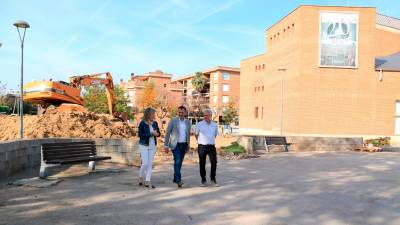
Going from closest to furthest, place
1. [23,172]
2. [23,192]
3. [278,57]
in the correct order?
1. [23,192]
2. [23,172]
3. [278,57]

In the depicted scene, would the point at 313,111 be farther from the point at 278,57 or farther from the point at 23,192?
the point at 23,192

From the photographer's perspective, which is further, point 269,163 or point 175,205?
point 269,163

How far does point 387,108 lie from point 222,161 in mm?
31572

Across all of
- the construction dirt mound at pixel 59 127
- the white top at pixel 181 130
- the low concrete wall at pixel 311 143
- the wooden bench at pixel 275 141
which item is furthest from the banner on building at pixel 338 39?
the white top at pixel 181 130

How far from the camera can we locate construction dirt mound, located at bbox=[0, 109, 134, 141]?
15.1 m

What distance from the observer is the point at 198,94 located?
8669 centimetres

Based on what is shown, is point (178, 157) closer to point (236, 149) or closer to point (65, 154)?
point (65, 154)

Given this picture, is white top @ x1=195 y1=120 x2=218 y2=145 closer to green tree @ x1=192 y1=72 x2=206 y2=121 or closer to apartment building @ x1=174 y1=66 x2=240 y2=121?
apartment building @ x1=174 y1=66 x2=240 y2=121

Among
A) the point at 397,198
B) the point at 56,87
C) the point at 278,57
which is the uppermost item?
the point at 278,57

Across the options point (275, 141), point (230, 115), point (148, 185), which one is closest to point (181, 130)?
point (148, 185)

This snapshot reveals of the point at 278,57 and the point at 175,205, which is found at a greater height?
the point at 278,57

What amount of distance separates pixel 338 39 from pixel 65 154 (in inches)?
1416

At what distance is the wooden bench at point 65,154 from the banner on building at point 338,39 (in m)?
34.5

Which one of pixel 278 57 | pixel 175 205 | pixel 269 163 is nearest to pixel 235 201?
pixel 175 205
